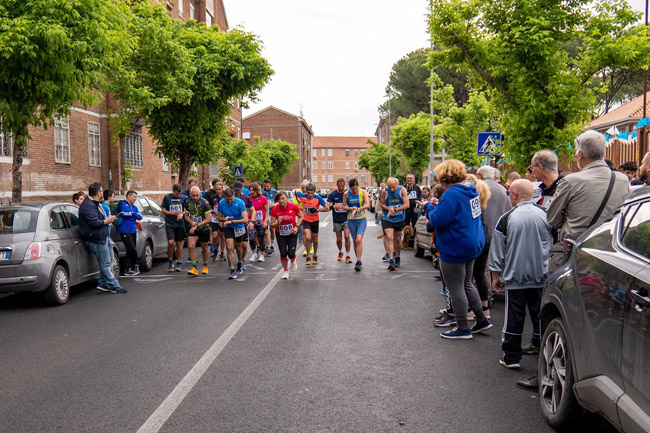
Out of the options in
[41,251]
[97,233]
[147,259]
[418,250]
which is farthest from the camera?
[418,250]

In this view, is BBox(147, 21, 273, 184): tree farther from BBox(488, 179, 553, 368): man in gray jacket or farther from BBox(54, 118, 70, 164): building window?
BBox(488, 179, 553, 368): man in gray jacket

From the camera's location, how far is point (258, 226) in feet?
47.1

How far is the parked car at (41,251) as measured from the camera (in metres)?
8.35

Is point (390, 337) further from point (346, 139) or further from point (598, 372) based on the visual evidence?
point (346, 139)

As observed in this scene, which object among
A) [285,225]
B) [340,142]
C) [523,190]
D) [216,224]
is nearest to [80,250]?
[285,225]

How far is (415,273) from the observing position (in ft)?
37.8

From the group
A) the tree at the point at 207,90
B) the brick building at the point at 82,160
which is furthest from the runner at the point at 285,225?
the tree at the point at 207,90

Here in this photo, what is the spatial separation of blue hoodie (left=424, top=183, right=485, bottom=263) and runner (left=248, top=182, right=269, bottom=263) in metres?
8.19

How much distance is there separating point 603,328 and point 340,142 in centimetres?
13313

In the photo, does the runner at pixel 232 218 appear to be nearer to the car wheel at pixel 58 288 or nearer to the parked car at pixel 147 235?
the parked car at pixel 147 235

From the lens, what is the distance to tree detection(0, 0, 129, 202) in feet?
30.7

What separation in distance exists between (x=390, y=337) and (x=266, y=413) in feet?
8.36

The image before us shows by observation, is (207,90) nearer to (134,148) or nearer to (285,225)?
(134,148)

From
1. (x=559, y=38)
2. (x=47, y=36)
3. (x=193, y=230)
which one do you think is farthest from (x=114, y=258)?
(x=559, y=38)
